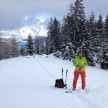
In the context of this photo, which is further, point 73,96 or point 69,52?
point 69,52

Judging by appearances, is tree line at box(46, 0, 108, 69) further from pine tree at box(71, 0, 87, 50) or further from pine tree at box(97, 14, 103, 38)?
pine tree at box(97, 14, 103, 38)

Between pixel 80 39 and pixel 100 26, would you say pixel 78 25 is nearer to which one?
pixel 80 39

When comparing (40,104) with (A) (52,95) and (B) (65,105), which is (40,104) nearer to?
(B) (65,105)

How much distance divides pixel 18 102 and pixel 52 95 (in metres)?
2.00

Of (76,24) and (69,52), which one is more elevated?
(76,24)

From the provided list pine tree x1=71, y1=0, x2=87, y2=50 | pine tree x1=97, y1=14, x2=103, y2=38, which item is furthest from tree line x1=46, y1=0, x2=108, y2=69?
pine tree x1=97, y1=14, x2=103, y2=38

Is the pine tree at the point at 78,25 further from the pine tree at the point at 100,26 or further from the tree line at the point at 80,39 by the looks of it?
the pine tree at the point at 100,26

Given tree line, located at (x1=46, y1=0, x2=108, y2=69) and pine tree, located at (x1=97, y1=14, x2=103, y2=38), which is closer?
tree line, located at (x1=46, y1=0, x2=108, y2=69)

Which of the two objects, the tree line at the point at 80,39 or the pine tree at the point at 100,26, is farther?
the pine tree at the point at 100,26

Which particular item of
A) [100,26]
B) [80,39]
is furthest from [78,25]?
[100,26]

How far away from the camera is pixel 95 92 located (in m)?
13.3

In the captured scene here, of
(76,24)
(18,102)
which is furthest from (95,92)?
(76,24)

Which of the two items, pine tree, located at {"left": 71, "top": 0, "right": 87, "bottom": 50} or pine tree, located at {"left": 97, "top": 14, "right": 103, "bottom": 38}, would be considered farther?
pine tree, located at {"left": 97, "top": 14, "right": 103, "bottom": 38}

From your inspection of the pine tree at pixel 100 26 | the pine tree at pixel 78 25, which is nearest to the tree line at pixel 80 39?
the pine tree at pixel 78 25
